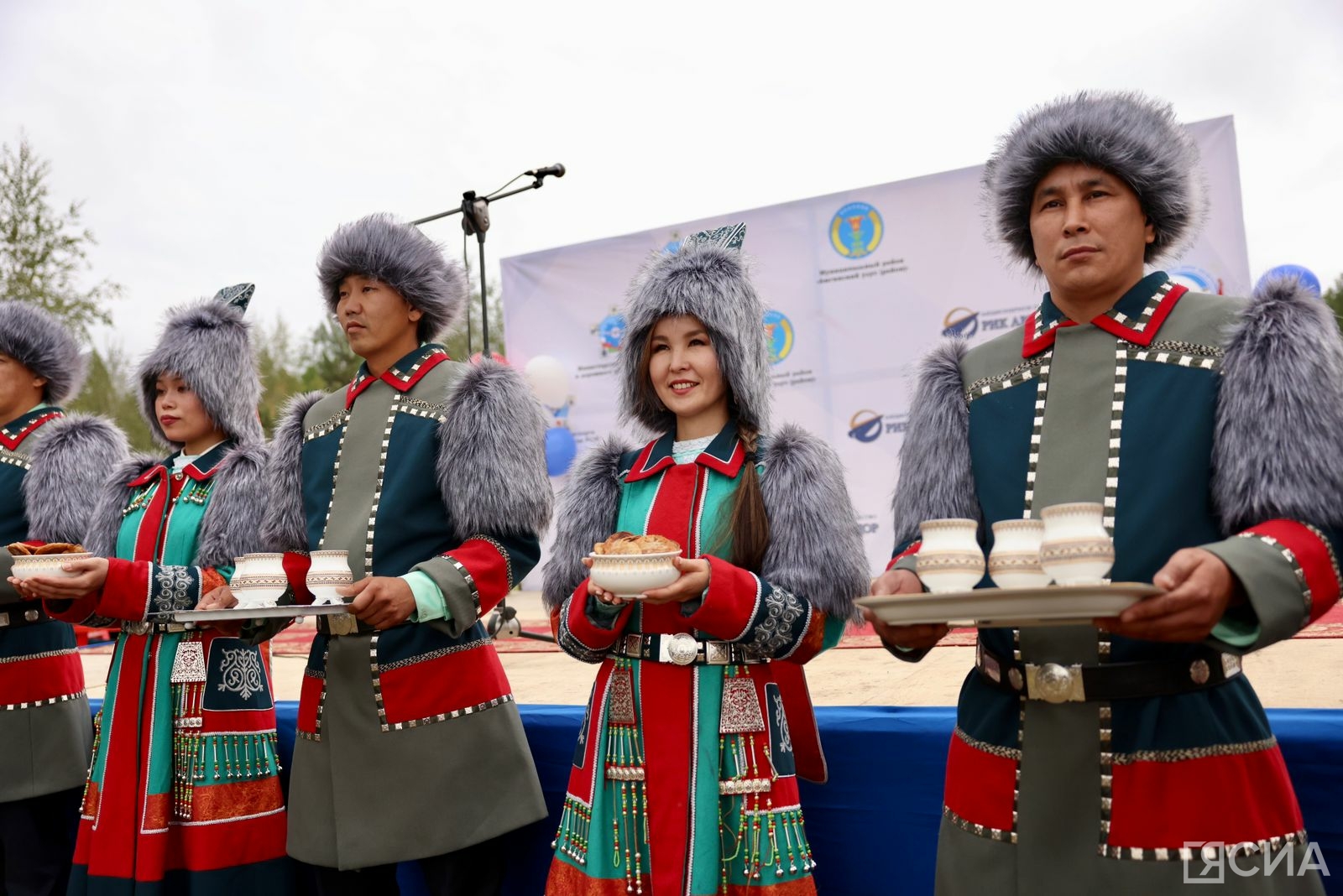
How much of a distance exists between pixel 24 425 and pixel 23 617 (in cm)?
77

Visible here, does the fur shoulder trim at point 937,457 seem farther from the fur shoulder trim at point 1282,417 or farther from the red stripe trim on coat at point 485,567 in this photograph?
the red stripe trim on coat at point 485,567

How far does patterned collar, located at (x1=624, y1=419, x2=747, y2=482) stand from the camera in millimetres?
2312

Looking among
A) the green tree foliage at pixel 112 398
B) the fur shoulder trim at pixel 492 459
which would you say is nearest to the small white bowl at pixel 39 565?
the fur shoulder trim at pixel 492 459

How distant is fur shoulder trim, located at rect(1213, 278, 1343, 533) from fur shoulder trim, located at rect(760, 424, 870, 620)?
754mm

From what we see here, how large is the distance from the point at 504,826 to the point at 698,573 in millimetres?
1007

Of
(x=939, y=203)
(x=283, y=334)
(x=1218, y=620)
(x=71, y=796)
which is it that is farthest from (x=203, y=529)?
(x=283, y=334)

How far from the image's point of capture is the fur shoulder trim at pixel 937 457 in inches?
75.4

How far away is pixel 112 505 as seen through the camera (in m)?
3.42

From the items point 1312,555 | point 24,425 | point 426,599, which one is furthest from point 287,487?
point 1312,555

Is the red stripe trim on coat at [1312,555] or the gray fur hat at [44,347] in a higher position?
the gray fur hat at [44,347]

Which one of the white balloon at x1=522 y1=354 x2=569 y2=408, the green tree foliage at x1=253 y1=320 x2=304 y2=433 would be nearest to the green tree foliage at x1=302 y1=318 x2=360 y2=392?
the green tree foliage at x1=253 y1=320 x2=304 y2=433

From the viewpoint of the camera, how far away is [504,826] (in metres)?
2.55

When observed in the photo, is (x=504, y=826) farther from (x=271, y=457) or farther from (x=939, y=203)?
(x=939, y=203)

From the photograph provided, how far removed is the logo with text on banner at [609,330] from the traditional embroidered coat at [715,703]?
20.5 feet
